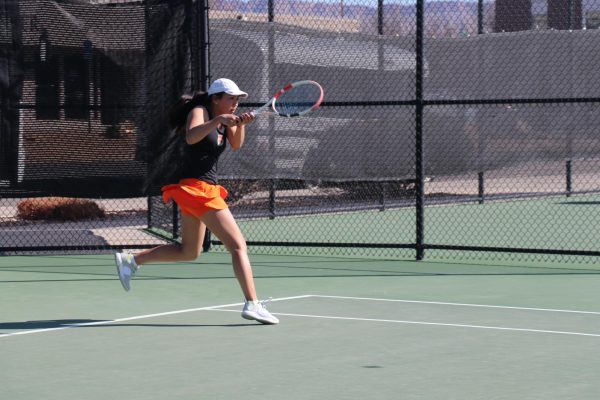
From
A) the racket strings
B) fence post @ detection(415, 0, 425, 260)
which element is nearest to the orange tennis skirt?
the racket strings

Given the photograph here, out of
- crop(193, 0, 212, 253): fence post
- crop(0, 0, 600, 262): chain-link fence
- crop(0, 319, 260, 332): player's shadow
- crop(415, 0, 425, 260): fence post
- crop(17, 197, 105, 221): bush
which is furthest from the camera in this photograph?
crop(17, 197, 105, 221): bush

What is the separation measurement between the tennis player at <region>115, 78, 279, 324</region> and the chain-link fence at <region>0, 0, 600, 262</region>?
451cm

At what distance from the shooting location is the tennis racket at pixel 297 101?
402 inches

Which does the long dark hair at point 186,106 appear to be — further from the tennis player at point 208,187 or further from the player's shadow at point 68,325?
the player's shadow at point 68,325

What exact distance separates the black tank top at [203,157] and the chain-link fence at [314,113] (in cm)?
463

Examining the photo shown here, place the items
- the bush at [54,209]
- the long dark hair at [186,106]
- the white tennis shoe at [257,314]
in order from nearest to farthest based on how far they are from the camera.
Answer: the white tennis shoe at [257,314] → the long dark hair at [186,106] → the bush at [54,209]

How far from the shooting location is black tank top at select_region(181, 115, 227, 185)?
9328 mm

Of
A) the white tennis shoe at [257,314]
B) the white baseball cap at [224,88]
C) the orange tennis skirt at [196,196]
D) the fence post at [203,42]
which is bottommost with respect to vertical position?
the white tennis shoe at [257,314]

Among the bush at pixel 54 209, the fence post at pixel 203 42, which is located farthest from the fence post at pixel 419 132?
the bush at pixel 54 209

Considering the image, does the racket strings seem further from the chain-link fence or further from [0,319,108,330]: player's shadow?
[0,319,108,330]: player's shadow

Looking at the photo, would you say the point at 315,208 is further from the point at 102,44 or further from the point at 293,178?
the point at 102,44

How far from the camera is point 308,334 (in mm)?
8852

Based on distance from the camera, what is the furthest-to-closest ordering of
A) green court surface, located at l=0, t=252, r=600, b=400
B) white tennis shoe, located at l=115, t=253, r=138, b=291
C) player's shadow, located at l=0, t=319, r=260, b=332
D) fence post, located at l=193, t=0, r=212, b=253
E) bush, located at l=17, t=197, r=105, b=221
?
bush, located at l=17, t=197, r=105, b=221 < fence post, located at l=193, t=0, r=212, b=253 < white tennis shoe, located at l=115, t=253, r=138, b=291 < player's shadow, located at l=0, t=319, r=260, b=332 < green court surface, located at l=0, t=252, r=600, b=400

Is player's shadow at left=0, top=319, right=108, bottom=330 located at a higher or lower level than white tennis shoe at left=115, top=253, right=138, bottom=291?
lower
